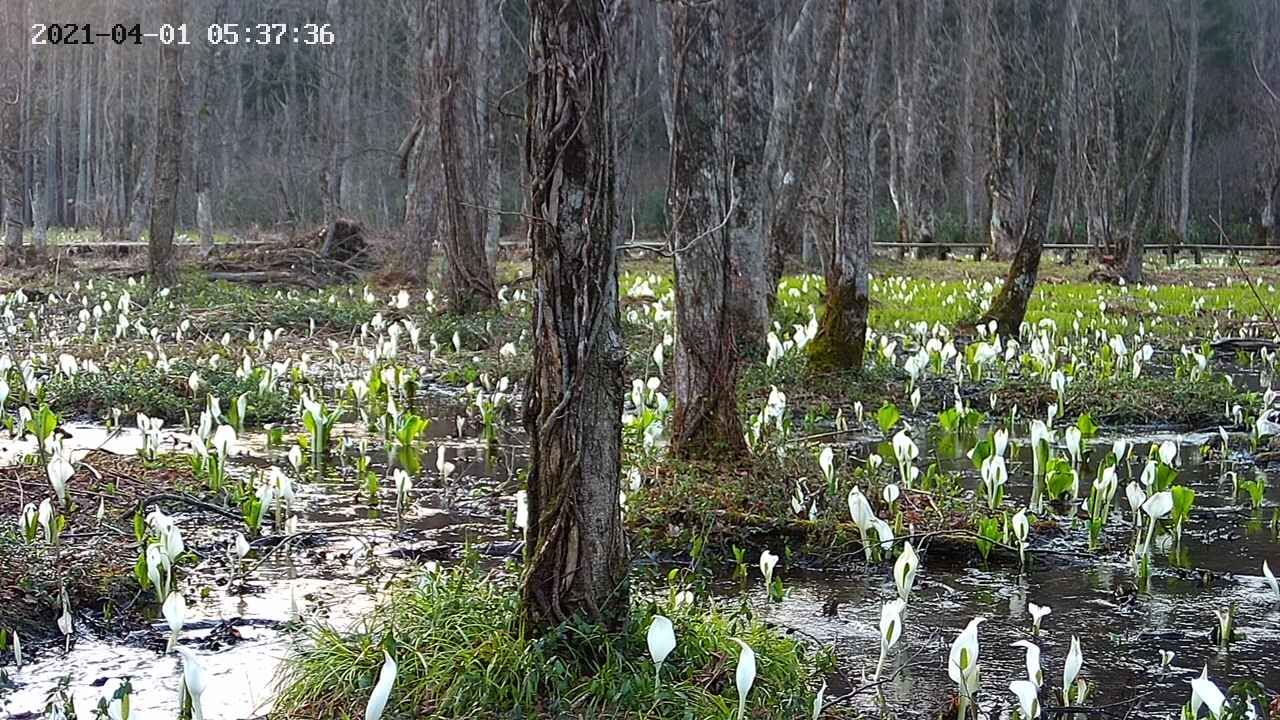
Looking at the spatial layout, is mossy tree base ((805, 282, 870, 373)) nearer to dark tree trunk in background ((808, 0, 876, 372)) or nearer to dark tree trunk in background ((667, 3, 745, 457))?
dark tree trunk in background ((808, 0, 876, 372))

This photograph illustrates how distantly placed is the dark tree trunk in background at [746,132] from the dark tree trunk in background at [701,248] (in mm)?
226

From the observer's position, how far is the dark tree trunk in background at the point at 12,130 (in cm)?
1978

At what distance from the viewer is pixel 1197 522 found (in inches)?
273

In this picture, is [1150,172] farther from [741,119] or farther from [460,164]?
[741,119]

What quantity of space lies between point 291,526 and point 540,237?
232 centimetres

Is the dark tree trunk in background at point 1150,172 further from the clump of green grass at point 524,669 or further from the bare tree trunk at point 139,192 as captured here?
the bare tree trunk at point 139,192

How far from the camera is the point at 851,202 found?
1020 cm

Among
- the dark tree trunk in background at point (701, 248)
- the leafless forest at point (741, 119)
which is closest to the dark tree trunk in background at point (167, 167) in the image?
the leafless forest at point (741, 119)

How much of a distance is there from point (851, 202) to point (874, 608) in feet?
17.3

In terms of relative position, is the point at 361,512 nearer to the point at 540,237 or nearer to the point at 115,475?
the point at 115,475

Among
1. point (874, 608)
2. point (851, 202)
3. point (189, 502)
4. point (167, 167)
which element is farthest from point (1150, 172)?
point (189, 502)

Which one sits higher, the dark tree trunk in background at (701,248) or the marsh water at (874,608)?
the dark tree trunk in background at (701,248)

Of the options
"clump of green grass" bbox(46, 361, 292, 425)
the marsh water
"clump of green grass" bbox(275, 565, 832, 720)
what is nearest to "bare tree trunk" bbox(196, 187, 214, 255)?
"clump of green grass" bbox(46, 361, 292, 425)

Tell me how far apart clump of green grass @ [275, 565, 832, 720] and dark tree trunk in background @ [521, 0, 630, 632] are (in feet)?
0.44
